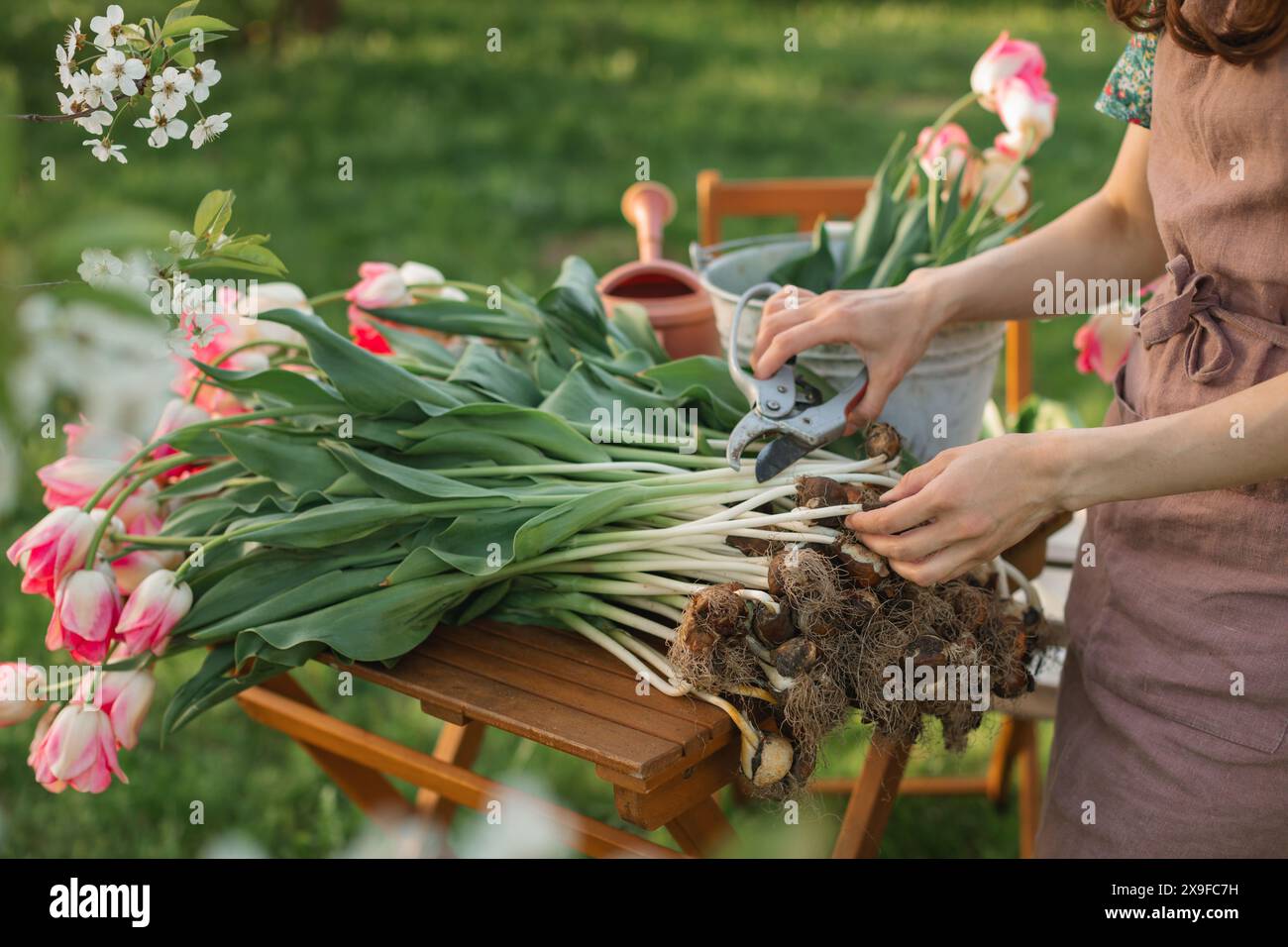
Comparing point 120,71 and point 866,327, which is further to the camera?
point 866,327

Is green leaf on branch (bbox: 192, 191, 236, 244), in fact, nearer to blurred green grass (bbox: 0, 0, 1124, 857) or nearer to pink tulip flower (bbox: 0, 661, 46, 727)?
pink tulip flower (bbox: 0, 661, 46, 727)

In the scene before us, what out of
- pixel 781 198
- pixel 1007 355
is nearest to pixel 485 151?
pixel 781 198

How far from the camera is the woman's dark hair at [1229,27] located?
1203mm

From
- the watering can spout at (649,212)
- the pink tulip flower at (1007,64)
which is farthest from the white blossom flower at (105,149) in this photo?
the pink tulip flower at (1007,64)

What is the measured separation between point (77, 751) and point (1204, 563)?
4.03 ft

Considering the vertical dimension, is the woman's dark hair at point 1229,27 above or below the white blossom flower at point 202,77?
above

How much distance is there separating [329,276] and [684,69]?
3.04m

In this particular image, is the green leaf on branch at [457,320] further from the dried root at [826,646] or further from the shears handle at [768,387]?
the dried root at [826,646]

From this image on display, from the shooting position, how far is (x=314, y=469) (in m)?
1.45

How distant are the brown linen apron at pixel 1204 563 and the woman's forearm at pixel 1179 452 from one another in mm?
17

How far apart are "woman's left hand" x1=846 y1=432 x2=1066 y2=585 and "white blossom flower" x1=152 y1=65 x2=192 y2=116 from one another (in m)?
0.74

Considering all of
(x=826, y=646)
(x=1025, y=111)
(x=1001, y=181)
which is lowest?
(x=826, y=646)

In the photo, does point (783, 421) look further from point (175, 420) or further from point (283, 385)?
point (175, 420)

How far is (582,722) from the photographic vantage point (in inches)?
48.8
